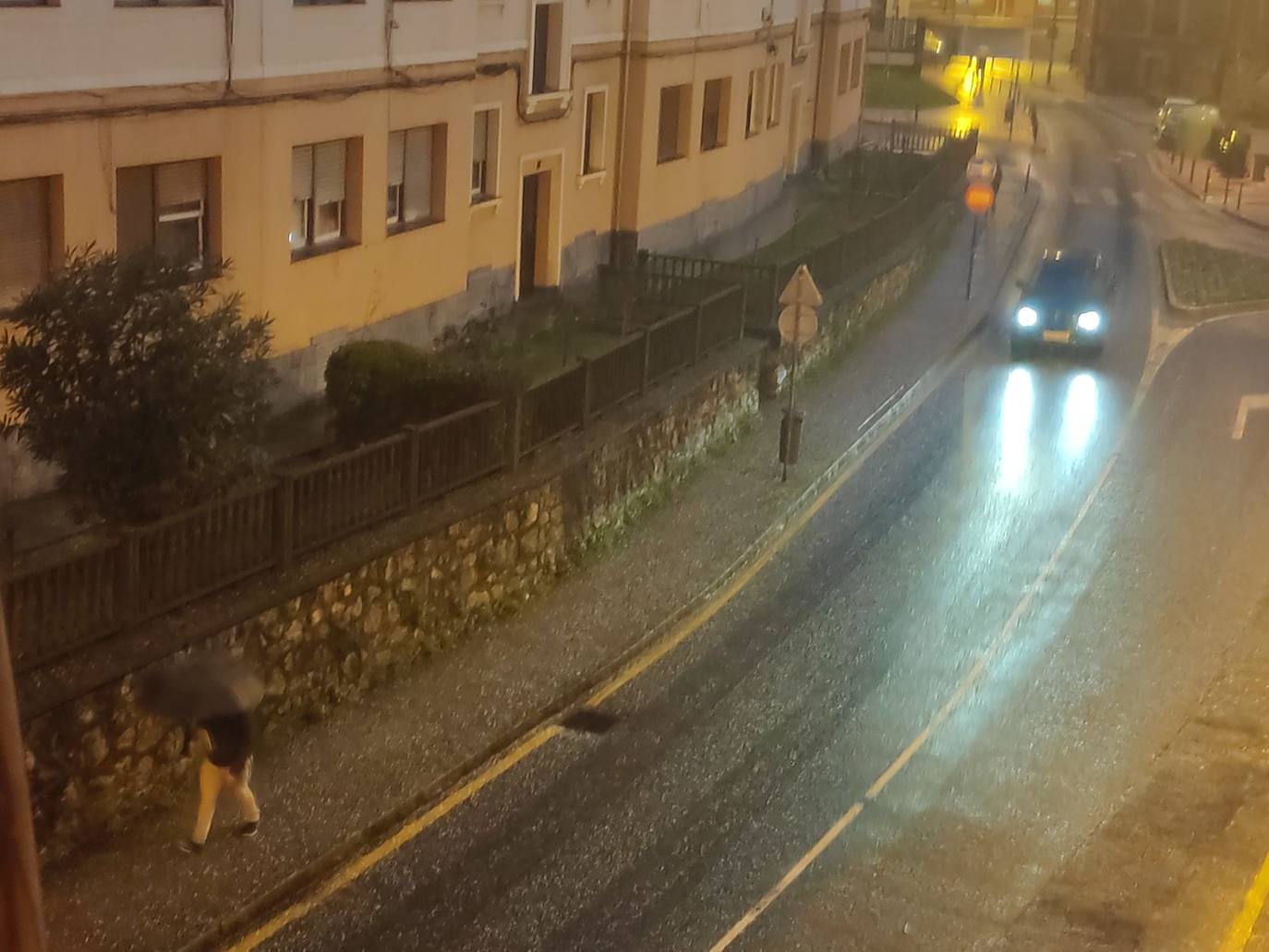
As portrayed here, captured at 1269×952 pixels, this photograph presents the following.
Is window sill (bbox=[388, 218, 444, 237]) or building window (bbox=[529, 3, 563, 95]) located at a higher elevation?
building window (bbox=[529, 3, 563, 95])

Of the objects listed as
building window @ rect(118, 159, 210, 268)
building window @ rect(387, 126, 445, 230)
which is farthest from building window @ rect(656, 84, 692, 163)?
building window @ rect(118, 159, 210, 268)

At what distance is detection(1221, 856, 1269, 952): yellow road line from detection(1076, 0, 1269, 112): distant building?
217 ft

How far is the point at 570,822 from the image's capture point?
11.5 meters

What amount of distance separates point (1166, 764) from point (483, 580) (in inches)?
237

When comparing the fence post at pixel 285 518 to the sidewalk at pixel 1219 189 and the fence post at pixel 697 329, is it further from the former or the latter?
the sidewalk at pixel 1219 189

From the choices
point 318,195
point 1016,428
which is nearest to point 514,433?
point 318,195

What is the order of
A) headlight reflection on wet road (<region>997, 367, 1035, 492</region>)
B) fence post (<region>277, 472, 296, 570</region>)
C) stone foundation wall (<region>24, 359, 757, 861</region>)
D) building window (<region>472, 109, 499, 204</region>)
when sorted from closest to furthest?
stone foundation wall (<region>24, 359, 757, 861</region>) → fence post (<region>277, 472, 296, 570</region>) → headlight reflection on wet road (<region>997, 367, 1035, 492</region>) → building window (<region>472, 109, 499, 204</region>)

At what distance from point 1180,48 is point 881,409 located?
2451 inches

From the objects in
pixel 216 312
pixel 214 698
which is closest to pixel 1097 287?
pixel 216 312

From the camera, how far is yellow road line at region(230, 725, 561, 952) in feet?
32.7

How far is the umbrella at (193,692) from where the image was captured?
34.3ft

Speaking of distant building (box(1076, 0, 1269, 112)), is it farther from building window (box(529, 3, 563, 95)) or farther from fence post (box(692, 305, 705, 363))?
fence post (box(692, 305, 705, 363))

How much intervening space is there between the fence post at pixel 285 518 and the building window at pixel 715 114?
20.9 metres

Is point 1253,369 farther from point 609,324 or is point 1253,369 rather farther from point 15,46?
point 15,46
